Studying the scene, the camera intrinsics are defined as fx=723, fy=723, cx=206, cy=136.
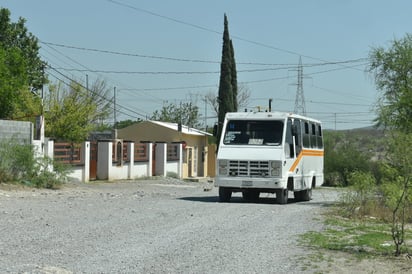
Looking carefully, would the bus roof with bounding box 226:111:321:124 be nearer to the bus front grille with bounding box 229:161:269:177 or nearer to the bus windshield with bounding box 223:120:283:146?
the bus windshield with bounding box 223:120:283:146

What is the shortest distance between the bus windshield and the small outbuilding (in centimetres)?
2600

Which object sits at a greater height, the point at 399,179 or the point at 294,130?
the point at 294,130

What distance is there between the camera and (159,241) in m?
13.2

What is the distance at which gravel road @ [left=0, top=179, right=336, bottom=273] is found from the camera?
10742 millimetres

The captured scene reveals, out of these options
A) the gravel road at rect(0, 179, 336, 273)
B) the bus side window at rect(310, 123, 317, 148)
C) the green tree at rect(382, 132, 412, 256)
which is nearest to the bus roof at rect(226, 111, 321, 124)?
the bus side window at rect(310, 123, 317, 148)

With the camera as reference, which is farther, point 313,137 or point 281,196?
point 313,137

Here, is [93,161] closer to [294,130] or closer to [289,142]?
[294,130]

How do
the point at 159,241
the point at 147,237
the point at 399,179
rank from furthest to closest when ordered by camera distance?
the point at 399,179 < the point at 147,237 < the point at 159,241

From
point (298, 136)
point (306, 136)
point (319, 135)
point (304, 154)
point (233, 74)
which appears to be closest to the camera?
point (298, 136)

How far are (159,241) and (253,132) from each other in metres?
13.3

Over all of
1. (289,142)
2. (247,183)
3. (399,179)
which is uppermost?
(289,142)

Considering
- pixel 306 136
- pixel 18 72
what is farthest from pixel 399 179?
pixel 18 72

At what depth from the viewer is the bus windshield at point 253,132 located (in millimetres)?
25812

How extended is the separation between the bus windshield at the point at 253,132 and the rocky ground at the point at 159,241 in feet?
16.4
